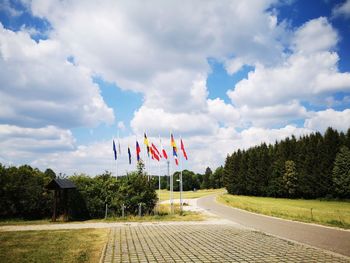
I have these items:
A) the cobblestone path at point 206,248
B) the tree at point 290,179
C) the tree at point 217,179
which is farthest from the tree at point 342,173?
the tree at point 217,179

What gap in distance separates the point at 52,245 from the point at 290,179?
57.7 meters

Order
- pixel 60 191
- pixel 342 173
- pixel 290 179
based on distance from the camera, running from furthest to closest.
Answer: pixel 290 179, pixel 342 173, pixel 60 191

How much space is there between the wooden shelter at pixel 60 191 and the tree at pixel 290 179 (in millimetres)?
49928

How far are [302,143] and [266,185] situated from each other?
1342cm

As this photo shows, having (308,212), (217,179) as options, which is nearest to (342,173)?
(308,212)

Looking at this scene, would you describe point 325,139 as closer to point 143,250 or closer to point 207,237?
point 207,237

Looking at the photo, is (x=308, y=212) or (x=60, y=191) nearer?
(x=60, y=191)

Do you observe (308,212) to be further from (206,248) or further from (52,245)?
(52,245)

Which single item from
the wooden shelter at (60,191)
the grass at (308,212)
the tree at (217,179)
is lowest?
the grass at (308,212)

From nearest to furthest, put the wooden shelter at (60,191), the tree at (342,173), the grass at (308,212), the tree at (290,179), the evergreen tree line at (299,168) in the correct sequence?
the grass at (308,212)
the wooden shelter at (60,191)
the tree at (342,173)
the evergreen tree line at (299,168)
the tree at (290,179)

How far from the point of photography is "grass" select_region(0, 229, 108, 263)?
10781 mm

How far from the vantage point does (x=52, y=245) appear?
42.7ft

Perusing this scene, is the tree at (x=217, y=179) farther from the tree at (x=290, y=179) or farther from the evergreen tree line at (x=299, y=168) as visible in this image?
the tree at (x=290, y=179)

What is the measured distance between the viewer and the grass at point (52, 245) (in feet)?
35.4
